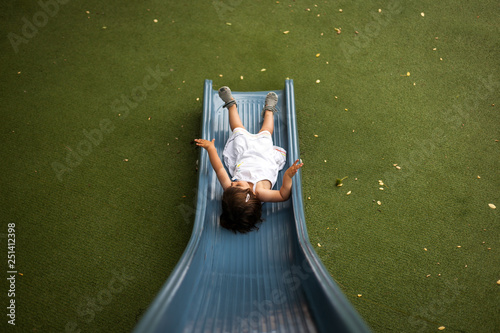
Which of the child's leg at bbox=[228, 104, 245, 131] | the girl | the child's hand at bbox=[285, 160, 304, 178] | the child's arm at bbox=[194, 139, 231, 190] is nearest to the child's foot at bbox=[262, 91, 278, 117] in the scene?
the girl

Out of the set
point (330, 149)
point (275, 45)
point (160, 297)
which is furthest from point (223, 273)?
point (275, 45)

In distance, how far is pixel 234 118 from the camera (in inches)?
101

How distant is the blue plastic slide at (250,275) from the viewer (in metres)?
1.35

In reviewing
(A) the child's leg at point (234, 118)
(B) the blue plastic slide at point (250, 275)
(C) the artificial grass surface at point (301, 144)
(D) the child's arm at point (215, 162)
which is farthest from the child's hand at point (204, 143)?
(C) the artificial grass surface at point (301, 144)

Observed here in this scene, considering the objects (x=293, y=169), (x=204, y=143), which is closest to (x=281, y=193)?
(x=293, y=169)

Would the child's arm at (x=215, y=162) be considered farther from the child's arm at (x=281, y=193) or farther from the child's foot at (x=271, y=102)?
the child's foot at (x=271, y=102)

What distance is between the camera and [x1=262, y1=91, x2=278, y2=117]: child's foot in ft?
8.49

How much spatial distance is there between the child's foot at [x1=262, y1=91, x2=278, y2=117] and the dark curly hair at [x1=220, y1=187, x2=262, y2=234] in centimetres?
79

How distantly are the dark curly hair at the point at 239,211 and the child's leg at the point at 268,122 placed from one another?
0.61 meters

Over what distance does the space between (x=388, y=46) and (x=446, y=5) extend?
3.31 ft

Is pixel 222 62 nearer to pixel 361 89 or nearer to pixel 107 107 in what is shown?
pixel 107 107

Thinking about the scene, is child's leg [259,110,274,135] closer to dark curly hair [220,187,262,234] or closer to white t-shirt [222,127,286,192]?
white t-shirt [222,127,286,192]

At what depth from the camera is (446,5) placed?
11.8 feet

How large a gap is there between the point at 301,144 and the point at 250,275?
1.27 m
